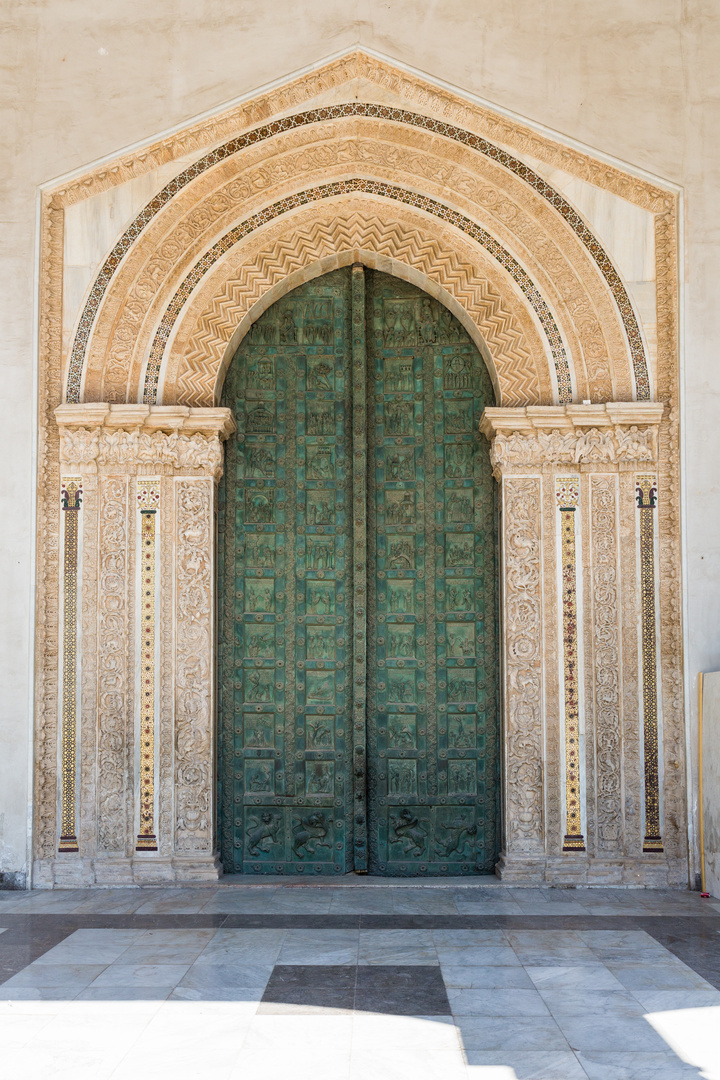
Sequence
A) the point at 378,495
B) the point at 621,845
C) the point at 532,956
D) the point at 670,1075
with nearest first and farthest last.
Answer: the point at 670,1075 < the point at 532,956 < the point at 621,845 < the point at 378,495

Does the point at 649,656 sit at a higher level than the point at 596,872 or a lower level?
higher

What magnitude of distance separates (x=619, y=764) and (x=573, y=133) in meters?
4.12

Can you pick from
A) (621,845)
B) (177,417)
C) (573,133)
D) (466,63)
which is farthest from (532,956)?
(466,63)

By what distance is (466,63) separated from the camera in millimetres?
6551

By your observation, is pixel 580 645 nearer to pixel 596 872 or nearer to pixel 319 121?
pixel 596 872

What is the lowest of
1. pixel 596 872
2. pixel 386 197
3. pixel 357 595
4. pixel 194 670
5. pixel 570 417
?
pixel 596 872

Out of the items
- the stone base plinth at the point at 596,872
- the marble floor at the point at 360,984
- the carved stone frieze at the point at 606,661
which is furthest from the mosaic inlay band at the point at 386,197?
the marble floor at the point at 360,984

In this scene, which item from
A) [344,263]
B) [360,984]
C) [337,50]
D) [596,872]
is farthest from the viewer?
[344,263]

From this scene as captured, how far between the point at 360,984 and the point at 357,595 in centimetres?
297

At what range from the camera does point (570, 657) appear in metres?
6.45

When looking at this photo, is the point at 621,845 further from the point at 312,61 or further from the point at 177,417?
the point at 312,61

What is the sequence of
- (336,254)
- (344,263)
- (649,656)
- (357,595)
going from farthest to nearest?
(344,263), (336,254), (357,595), (649,656)

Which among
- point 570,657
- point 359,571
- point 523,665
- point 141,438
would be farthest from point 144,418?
point 570,657

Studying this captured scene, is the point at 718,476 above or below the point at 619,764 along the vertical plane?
above
